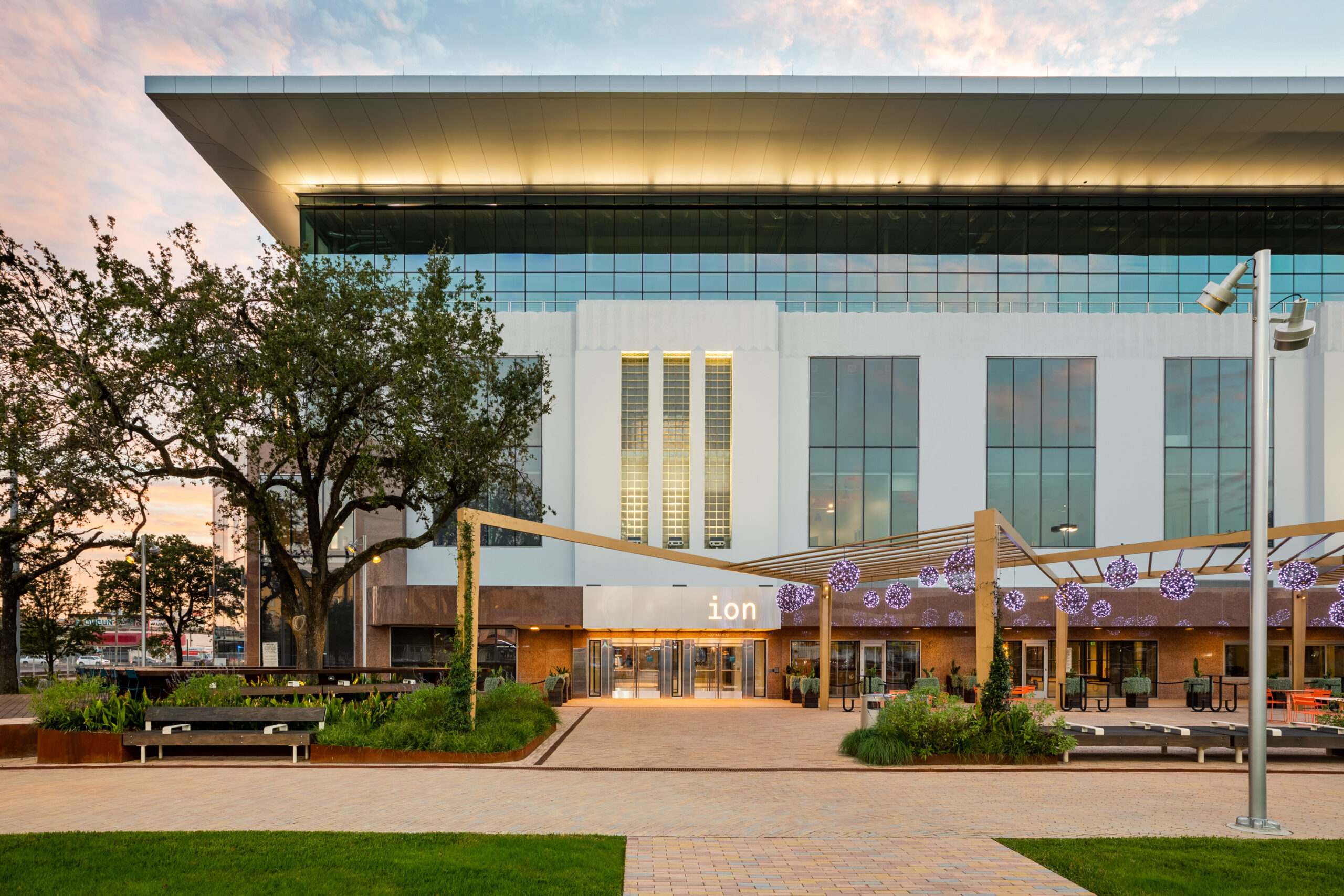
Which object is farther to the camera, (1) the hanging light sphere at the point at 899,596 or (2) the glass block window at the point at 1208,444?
(2) the glass block window at the point at 1208,444

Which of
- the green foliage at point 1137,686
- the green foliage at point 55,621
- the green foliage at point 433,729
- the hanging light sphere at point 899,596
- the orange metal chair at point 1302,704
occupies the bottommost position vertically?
the green foliage at point 55,621

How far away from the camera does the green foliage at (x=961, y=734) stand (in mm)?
14633

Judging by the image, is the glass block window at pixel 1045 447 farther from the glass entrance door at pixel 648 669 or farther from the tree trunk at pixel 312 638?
the tree trunk at pixel 312 638

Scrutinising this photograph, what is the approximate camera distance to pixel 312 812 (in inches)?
406

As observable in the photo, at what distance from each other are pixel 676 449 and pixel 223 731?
18.8 meters

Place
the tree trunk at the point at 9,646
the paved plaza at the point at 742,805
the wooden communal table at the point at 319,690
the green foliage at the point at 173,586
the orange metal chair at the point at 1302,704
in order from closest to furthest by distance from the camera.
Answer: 1. the paved plaza at the point at 742,805
2. the wooden communal table at the point at 319,690
3. the orange metal chair at the point at 1302,704
4. the tree trunk at the point at 9,646
5. the green foliage at the point at 173,586

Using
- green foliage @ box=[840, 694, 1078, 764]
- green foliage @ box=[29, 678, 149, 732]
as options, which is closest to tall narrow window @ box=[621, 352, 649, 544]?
green foliage @ box=[840, 694, 1078, 764]

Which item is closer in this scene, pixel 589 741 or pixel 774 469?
pixel 589 741

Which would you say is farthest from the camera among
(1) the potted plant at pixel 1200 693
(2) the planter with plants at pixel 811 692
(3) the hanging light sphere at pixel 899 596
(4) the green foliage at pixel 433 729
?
(2) the planter with plants at pixel 811 692

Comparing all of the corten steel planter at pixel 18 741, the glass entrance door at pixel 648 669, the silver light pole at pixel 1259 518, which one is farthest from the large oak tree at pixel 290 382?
Result: the silver light pole at pixel 1259 518

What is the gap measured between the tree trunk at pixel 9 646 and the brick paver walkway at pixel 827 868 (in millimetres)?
24767

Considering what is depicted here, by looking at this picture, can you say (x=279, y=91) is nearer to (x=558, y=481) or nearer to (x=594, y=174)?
(x=594, y=174)

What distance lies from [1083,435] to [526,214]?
73.8ft

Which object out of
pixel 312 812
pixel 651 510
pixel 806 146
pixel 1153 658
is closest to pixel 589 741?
pixel 312 812
